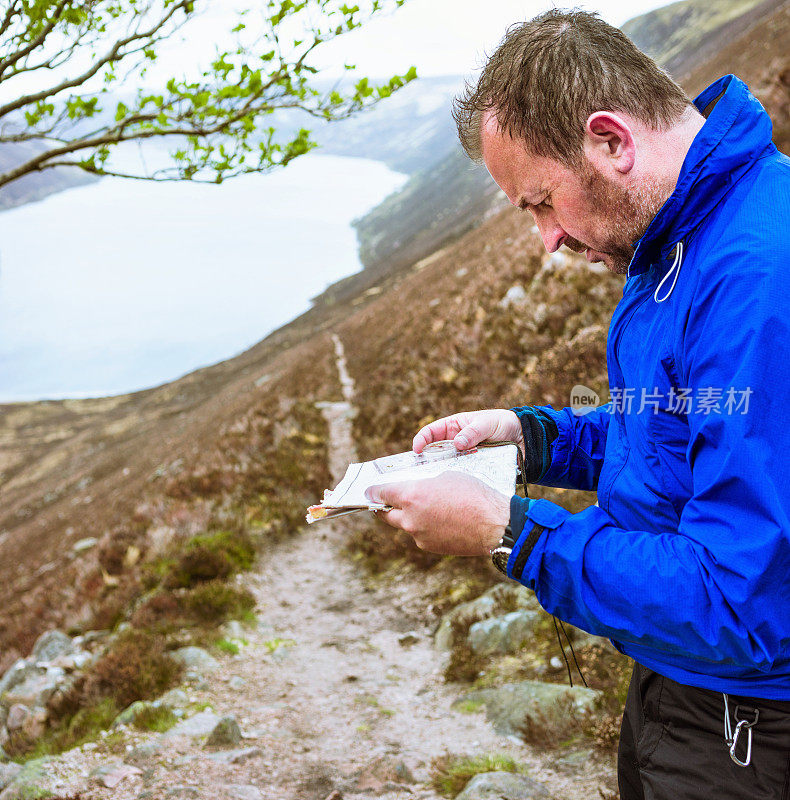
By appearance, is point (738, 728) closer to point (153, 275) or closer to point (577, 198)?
point (577, 198)

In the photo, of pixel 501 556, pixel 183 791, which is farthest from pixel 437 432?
pixel 183 791

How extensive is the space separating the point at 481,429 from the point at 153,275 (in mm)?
165697

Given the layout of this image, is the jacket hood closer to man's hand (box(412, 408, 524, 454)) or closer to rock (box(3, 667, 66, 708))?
man's hand (box(412, 408, 524, 454))

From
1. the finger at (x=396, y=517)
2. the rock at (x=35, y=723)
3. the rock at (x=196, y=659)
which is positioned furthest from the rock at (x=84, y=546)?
the finger at (x=396, y=517)

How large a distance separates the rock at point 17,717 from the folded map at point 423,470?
16.9ft

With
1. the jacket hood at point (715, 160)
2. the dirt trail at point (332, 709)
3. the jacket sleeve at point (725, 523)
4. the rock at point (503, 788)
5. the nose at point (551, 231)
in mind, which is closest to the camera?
the jacket sleeve at point (725, 523)

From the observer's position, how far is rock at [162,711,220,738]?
15.8ft

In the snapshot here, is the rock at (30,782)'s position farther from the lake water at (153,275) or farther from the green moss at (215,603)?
the lake water at (153,275)

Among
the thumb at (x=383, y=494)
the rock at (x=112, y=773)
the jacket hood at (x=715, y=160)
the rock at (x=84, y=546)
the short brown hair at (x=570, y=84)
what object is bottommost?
the rock at (x=112, y=773)

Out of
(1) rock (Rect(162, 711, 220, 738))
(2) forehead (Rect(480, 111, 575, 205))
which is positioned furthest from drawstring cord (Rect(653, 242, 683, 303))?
(1) rock (Rect(162, 711, 220, 738))

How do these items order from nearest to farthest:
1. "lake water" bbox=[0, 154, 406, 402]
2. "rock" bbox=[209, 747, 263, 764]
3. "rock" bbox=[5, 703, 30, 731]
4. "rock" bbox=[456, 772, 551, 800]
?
1. "rock" bbox=[456, 772, 551, 800]
2. "rock" bbox=[209, 747, 263, 764]
3. "rock" bbox=[5, 703, 30, 731]
4. "lake water" bbox=[0, 154, 406, 402]

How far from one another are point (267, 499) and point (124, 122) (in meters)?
6.06

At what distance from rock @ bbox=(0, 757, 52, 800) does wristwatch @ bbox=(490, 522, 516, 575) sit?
162 inches

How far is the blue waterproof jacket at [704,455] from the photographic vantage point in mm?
1262
